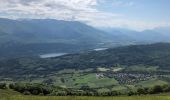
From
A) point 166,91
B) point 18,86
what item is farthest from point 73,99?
point 166,91

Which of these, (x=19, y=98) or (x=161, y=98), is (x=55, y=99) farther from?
(x=161, y=98)

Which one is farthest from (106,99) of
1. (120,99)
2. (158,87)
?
(158,87)

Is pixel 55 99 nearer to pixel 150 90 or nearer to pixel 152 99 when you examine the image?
pixel 152 99

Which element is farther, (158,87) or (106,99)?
(158,87)

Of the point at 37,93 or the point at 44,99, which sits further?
the point at 37,93

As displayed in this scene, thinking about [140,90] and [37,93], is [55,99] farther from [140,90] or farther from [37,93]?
[140,90]

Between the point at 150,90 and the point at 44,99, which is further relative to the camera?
the point at 150,90

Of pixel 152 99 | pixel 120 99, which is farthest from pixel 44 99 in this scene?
pixel 152 99
